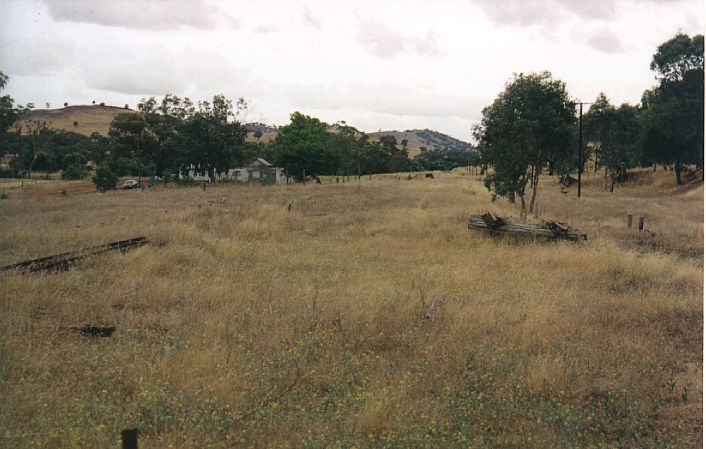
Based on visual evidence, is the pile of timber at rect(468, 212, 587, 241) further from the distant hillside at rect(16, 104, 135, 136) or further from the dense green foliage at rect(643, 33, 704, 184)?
the distant hillside at rect(16, 104, 135, 136)

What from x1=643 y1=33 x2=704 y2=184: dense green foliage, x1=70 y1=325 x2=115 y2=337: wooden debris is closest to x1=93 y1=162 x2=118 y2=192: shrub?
x1=70 y1=325 x2=115 y2=337: wooden debris

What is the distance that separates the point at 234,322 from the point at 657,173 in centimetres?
6168

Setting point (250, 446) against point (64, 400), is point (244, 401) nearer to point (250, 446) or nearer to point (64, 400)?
point (250, 446)

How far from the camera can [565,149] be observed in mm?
27172

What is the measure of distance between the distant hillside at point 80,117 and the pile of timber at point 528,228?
131546 millimetres

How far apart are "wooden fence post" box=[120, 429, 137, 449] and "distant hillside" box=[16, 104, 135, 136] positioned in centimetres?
14015

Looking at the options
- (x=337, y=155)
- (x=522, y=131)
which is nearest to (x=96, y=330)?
(x=522, y=131)

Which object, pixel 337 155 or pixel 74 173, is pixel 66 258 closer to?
pixel 337 155

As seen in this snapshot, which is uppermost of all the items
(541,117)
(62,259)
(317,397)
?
(541,117)

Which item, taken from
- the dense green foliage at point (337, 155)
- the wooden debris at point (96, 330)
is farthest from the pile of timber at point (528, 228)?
the wooden debris at point (96, 330)

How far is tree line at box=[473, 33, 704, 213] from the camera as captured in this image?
2481 cm

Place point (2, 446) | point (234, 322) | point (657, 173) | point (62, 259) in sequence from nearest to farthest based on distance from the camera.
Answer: point (2, 446) → point (234, 322) → point (62, 259) → point (657, 173)

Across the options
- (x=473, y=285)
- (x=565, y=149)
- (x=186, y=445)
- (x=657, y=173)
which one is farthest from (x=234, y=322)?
(x=657, y=173)

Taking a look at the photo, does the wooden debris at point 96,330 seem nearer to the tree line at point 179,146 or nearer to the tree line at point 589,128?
the tree line at point 589,128
